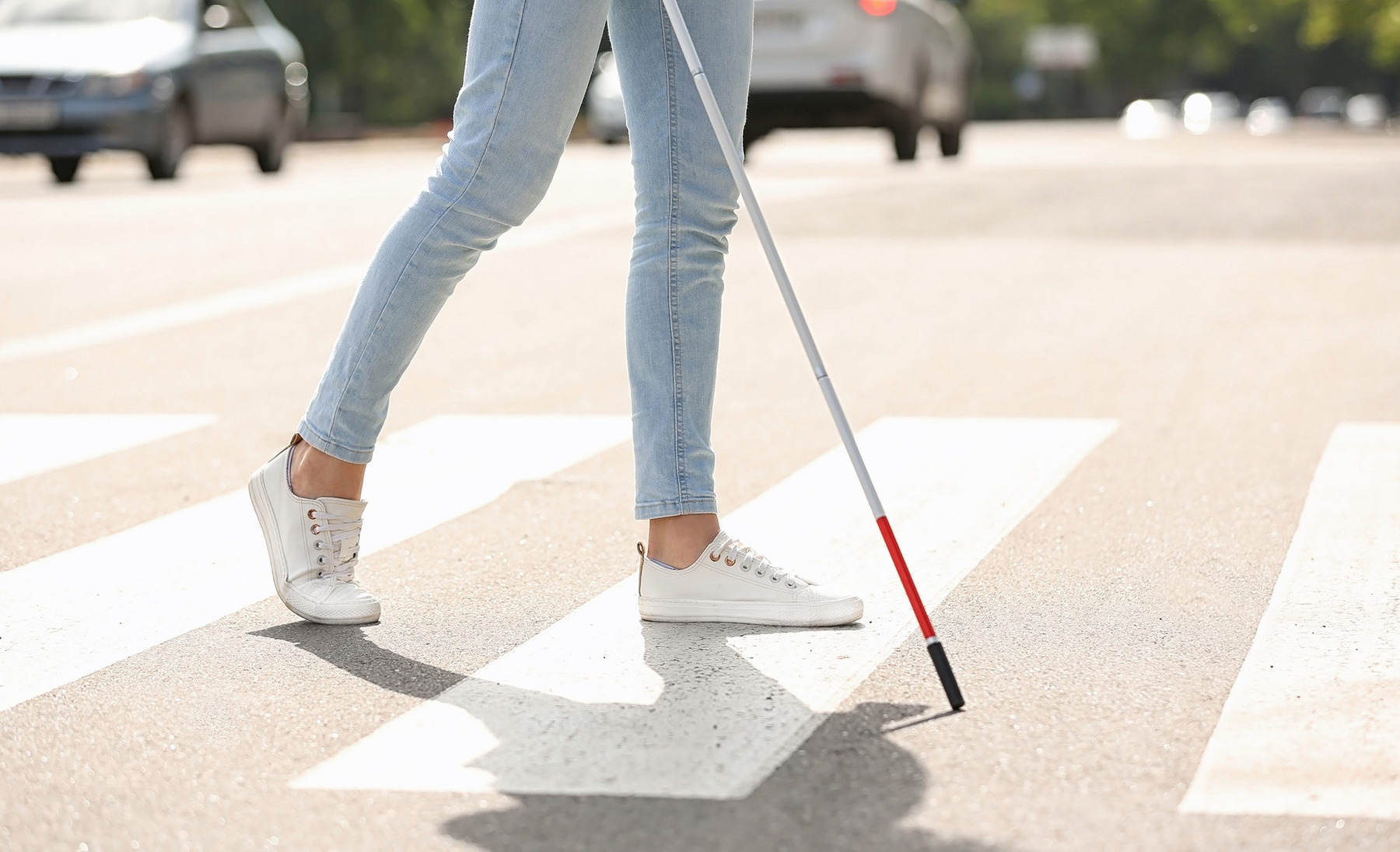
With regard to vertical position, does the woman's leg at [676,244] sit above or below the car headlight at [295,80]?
above

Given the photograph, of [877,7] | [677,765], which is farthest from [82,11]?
[677,765]

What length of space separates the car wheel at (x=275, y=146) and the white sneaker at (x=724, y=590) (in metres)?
14.4

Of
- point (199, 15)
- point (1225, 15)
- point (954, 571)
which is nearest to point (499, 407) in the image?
point (954, 571)

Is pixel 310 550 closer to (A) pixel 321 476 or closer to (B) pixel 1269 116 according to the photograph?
(A) pixel 321 476

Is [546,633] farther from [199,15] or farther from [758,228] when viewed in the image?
[199,15]

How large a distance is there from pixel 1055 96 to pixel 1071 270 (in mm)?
90849

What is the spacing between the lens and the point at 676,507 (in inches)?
134

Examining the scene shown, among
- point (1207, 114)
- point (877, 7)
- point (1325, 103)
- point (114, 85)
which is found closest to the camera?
point (114, 85)

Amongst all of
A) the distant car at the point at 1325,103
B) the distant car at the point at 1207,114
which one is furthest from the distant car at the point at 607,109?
the distant car at the point at 1325,103

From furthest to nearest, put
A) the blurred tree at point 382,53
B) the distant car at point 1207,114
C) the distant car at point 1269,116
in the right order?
1. the distant car at point 1207,114
2. the distant car at point 1269,116
3. the blurred tree at point 382,53

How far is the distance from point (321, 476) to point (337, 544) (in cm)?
12

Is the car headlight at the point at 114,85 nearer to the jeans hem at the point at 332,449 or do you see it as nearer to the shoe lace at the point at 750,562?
the jeans hem at the point at 332,449

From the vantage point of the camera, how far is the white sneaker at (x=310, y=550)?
3.38m

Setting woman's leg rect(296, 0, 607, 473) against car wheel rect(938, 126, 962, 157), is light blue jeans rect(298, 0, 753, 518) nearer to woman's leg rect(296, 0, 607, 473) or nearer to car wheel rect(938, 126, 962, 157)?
woman's leg rect(296, 0, 607, 473)
